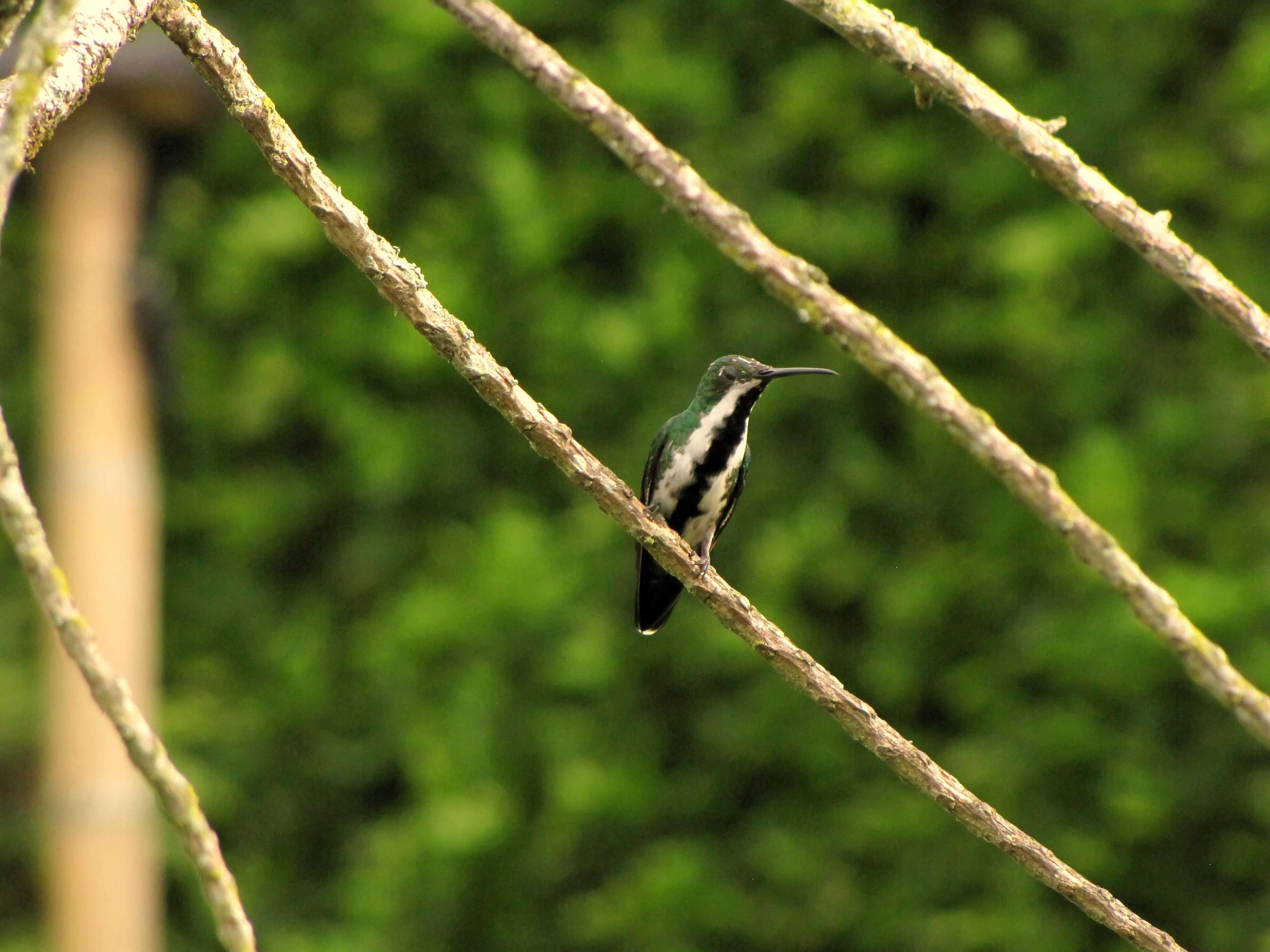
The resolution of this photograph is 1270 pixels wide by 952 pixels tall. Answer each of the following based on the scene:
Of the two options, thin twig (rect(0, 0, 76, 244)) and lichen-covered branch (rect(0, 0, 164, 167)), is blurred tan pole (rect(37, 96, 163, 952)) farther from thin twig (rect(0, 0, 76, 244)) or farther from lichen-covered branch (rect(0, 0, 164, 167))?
thin twig (rect(0, 0, 76, 244))

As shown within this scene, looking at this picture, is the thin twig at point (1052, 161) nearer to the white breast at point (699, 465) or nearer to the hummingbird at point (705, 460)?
the hummingbird at point (705, 460)

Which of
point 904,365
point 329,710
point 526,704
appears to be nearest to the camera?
point 904,365

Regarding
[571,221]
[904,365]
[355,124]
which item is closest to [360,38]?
[355,124]

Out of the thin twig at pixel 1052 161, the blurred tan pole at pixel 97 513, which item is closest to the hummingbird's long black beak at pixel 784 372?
the thin twig at pixel 1052 161

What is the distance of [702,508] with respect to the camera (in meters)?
2.88

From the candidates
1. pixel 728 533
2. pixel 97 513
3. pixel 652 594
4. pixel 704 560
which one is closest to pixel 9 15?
pixel 704 560

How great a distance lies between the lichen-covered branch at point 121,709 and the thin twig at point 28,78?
0.19m

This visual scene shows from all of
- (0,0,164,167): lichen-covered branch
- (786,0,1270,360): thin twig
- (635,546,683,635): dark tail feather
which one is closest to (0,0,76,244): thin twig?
(0,0,164,167): lichen-covered branch

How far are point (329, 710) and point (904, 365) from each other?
335 centimetres

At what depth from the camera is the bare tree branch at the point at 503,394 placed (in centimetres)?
139

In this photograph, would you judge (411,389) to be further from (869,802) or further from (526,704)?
(869,802)

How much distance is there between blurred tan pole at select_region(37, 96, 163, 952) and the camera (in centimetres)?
355

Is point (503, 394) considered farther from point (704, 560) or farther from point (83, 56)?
point (704, 560)

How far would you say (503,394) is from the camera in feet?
Result: 4.81
